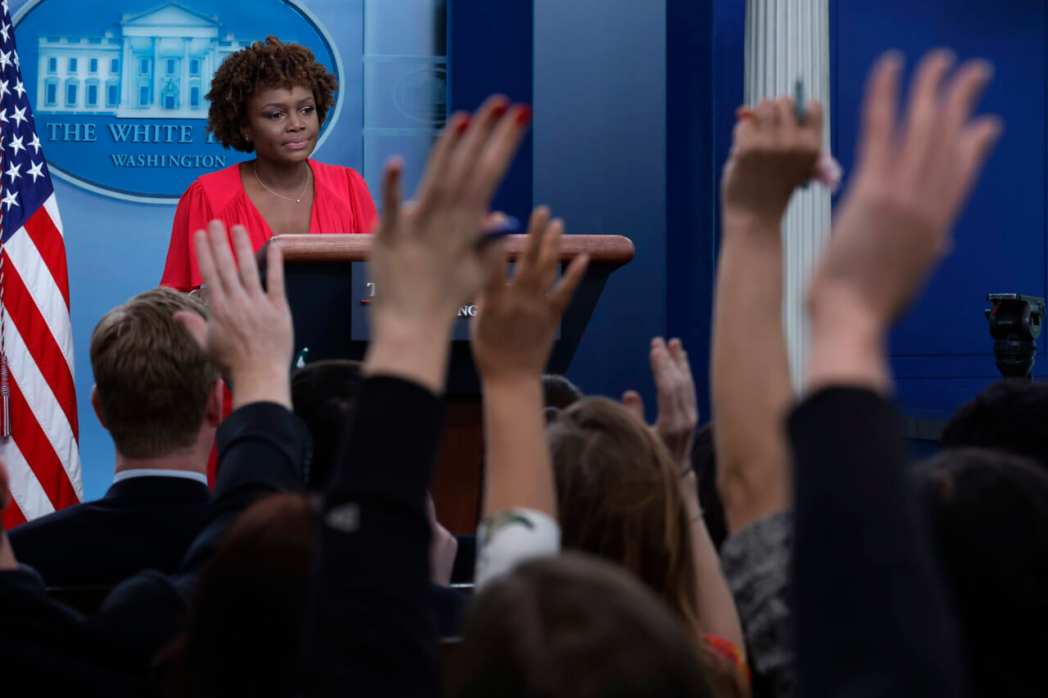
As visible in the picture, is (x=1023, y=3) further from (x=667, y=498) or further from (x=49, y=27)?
(x=667, y=498)

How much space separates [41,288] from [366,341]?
5.87 feet

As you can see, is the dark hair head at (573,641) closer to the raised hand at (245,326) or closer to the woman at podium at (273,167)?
the raised hand at (245,326)

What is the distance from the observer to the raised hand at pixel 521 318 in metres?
1.17

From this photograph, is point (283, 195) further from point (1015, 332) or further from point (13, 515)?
point (1015, 332)

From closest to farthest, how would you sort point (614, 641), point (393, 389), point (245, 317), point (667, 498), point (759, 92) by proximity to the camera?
point (614, 641) → point (393, 389) → point (667, 498) → point (245, 317) → point (759, 92)

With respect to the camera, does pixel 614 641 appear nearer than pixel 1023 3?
Yes

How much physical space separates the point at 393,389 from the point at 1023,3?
5.45 metres

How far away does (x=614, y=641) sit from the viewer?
2.19 ft

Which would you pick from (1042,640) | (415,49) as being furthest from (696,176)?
(1042,640)

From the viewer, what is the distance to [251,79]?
3996 mm

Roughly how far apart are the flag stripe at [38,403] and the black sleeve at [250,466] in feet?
8.74

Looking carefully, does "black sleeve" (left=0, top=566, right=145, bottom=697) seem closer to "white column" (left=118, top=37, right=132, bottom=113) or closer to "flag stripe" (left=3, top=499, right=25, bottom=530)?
"flag stripe" (left=3, top=499, right=25, bottom=530)

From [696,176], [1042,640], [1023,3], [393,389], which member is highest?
[1023,3]

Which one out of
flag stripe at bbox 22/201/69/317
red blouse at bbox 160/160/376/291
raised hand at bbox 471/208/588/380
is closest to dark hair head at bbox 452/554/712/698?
raised hand at bbox 471/208/588/380
